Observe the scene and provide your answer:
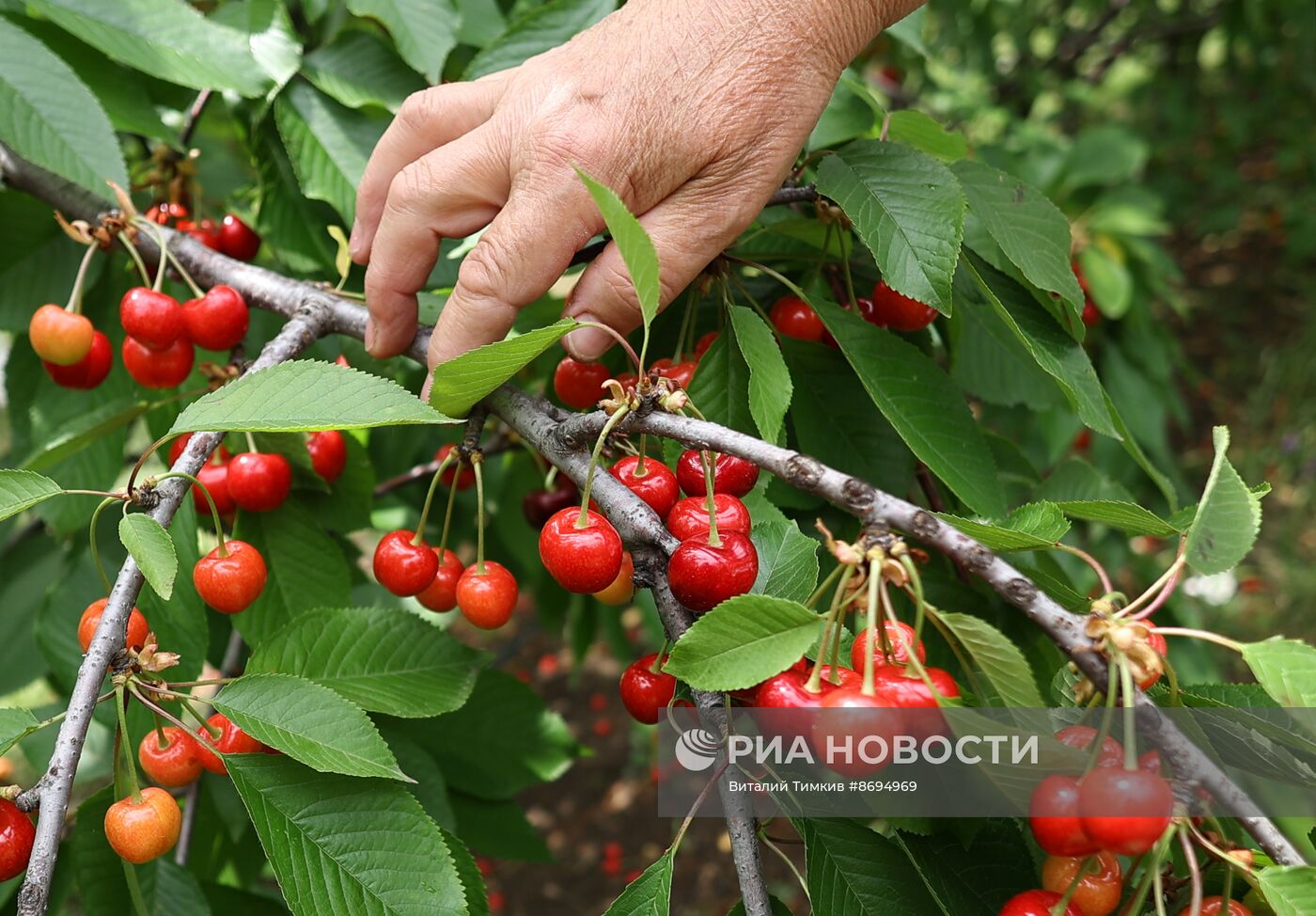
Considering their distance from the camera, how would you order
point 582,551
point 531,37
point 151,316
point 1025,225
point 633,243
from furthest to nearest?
point 531,37, point 151,316, point 1025,225, point 582,551, point 633,243

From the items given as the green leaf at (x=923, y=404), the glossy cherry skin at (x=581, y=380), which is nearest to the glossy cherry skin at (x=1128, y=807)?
the green leaf at (x=923, y=404)

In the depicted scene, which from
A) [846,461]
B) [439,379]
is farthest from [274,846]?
[846,461]

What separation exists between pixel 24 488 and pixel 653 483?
729 millimetres

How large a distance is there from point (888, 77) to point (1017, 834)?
16.6ft

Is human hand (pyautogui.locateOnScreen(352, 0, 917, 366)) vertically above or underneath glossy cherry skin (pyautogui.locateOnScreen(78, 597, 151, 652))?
above

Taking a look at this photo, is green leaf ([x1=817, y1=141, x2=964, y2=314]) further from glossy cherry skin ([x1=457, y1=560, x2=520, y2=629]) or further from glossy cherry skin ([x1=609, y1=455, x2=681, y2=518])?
glossy cherry skin ([x1=457, y1=560, x2=520, y2=629])

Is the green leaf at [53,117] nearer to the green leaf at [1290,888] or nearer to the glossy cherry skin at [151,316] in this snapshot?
the glossy cherry skin at [151,316]

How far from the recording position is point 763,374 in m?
1.29

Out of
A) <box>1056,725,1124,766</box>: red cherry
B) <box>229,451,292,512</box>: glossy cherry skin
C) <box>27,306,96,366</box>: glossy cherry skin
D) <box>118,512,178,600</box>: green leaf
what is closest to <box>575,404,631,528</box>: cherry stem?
<box>118,512,178,600</box>: green leaf

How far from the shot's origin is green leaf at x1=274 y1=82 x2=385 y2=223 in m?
1.84

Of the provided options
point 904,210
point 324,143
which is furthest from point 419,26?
point 904,210

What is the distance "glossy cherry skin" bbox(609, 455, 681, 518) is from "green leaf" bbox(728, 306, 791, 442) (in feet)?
0.44

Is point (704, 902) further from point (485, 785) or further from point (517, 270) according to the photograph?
point (517, 270)

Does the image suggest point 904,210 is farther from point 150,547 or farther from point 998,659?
point 150,547
